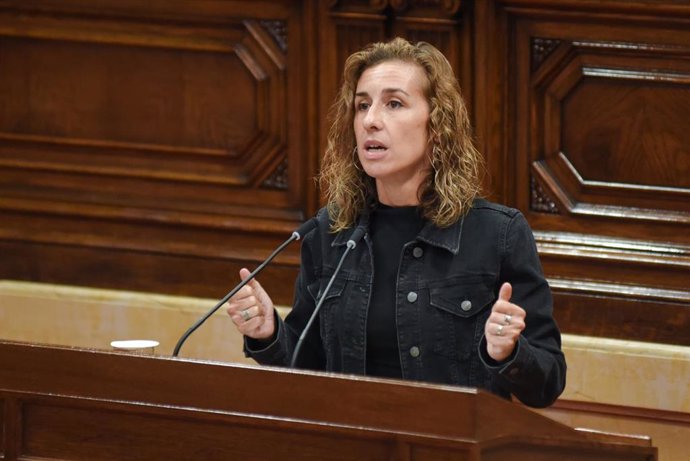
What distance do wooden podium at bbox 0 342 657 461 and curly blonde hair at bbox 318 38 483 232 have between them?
0.71 metres

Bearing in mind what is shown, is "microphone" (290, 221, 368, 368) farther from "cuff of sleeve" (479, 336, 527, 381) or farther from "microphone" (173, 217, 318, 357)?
"cuff of sleeve" (479, 336, 527, 381)

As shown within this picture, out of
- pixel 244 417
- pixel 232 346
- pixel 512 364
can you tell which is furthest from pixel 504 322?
pixel 232 346

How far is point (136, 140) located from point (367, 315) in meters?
1.99

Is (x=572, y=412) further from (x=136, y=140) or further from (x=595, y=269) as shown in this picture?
(x=136, y=140)

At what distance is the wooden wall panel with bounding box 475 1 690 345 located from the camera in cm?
413

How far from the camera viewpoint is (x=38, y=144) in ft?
16.2

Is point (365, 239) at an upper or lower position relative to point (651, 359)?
upper

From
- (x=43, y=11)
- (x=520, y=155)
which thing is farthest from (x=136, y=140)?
(x=520, y=155)

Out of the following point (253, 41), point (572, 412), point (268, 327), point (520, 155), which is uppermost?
point (253, 41)

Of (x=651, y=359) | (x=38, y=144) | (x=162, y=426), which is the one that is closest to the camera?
(x=162, y=426)

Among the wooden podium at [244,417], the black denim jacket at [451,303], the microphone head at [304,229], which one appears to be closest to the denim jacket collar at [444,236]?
the black denim jacket at [451,303]

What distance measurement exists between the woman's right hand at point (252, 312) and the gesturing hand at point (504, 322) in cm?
51

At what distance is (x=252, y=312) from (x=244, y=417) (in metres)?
0.56

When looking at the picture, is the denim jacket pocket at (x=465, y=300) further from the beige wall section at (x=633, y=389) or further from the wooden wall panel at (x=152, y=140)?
the wooden wall panel at (x=152, y=140)
